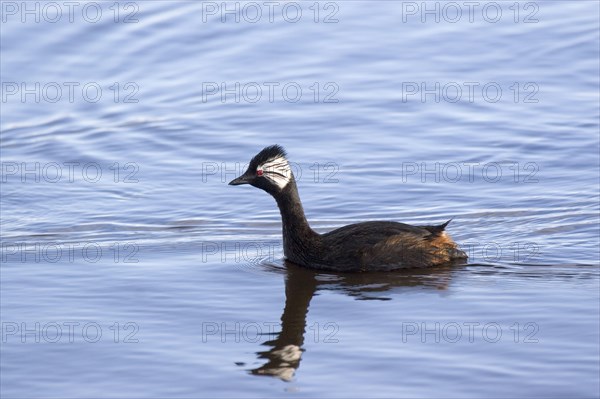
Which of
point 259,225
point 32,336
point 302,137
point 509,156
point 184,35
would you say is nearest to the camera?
point 32,336

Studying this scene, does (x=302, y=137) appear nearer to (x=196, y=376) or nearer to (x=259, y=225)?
(x=259, y=225)

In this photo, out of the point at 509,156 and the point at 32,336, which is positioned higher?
the point at 509,156

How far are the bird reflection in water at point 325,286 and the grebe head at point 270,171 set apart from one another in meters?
0.88

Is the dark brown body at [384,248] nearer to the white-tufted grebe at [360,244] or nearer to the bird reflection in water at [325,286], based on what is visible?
the white-tufted grebe at [360,244]

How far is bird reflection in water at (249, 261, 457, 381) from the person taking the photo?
12227 millimetres

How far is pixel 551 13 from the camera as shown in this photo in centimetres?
2500

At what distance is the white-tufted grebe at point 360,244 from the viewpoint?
14.5 meters

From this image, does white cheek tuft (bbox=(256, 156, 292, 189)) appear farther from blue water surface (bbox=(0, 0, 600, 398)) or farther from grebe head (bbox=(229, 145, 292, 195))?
blue water surface (bbox=(0, 0, 600, 398))

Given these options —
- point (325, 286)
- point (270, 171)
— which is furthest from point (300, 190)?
point (325, 286)

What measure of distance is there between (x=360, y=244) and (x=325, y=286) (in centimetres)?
66

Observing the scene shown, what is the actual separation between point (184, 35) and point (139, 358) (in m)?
13.4

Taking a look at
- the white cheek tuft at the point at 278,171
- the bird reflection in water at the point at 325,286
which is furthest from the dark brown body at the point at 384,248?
the white cheek tuft at the point at 278,171

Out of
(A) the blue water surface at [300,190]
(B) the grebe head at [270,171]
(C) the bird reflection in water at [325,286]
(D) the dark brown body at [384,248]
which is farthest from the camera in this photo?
(B) the grebe head at [270,171]

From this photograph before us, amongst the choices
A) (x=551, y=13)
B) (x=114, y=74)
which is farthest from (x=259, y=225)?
(x=551, y=13)
